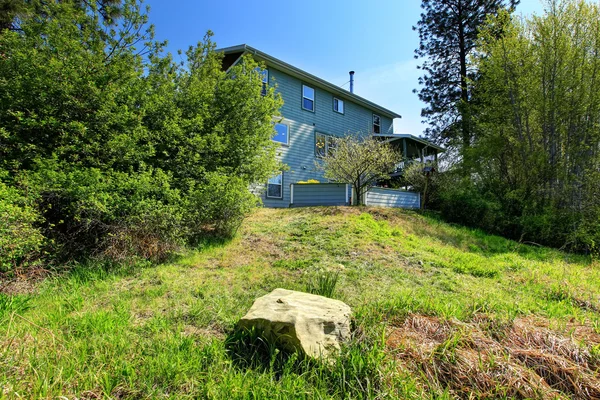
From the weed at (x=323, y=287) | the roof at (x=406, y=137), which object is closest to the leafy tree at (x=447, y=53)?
the roof at (x=406, y=137)

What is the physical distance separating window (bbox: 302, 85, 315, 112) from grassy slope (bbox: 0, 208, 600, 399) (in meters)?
9.74

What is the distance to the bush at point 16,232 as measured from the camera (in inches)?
129

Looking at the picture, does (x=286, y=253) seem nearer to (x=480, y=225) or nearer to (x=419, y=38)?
(x=480, y=225)

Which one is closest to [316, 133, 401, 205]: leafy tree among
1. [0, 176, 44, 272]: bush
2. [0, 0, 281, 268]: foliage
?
[0, 0, 281, 268]: foliage

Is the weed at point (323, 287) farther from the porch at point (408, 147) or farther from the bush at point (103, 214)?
the porch at point (408, 147)

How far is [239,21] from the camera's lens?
10305 mm

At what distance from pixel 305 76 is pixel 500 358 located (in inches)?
551

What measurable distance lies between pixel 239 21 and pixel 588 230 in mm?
12266

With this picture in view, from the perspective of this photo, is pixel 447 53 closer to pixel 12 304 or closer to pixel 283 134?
pixel 283 134

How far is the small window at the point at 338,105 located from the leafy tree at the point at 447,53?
16.8 feet

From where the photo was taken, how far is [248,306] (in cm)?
317

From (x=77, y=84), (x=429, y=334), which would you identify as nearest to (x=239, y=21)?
(x=77, y=84)

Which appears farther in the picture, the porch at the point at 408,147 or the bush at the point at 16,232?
the porch at the point at 408,147

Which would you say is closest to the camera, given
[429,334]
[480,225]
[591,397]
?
[591,397]
